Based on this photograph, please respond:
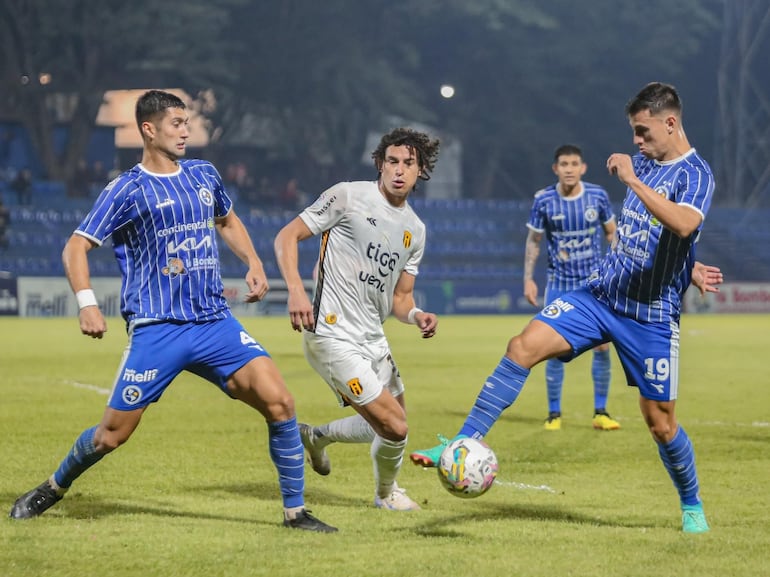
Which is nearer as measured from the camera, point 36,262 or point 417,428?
point 417,428

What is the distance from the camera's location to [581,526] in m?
7.05

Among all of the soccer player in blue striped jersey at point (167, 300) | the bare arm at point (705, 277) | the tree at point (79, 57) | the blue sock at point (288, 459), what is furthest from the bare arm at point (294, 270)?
the tree at point (79, 57)

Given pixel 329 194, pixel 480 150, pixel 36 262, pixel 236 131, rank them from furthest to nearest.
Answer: pixel 480 150
pixel 236 131
pixel 36 262
pixel 329 194

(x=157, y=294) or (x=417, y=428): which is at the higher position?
(x=157, y=294)

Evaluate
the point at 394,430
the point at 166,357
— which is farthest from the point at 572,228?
the point at 166,357

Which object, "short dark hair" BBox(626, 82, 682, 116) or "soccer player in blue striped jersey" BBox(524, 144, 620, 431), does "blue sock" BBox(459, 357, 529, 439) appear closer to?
"short dark hair" BBox(626, 82, 682, 116)

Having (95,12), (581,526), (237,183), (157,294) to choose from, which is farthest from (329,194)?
(95,12)

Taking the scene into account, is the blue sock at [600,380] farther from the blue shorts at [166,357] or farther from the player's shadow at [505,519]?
the blue shorts at [166,357]

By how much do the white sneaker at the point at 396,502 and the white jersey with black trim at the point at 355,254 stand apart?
0.90m

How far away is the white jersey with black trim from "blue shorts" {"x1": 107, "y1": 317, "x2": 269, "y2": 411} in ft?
2.33

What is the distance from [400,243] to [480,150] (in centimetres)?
5109

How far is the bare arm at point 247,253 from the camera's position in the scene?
23.3 ft

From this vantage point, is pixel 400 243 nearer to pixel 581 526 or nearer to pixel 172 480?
pixel 581 526

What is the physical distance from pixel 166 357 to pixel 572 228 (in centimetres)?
653
